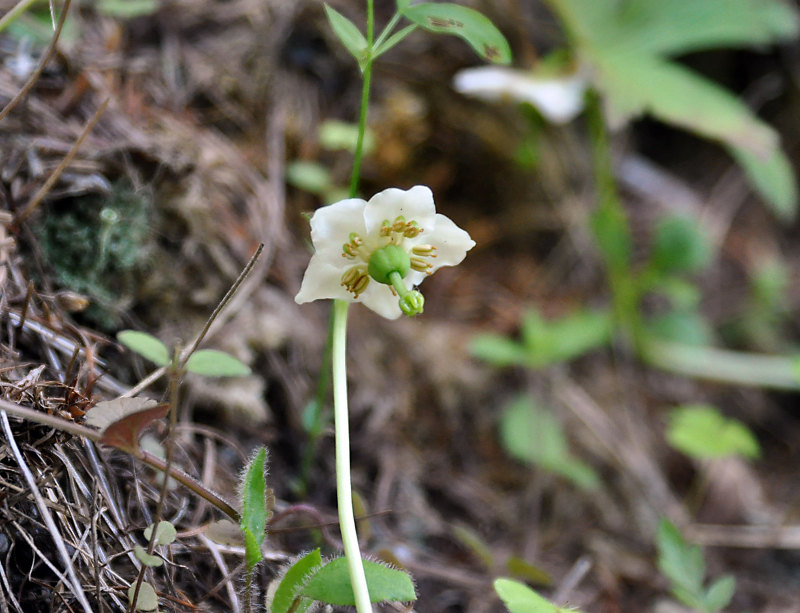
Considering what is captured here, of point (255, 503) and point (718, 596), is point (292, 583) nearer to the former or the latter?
point (255, 503)

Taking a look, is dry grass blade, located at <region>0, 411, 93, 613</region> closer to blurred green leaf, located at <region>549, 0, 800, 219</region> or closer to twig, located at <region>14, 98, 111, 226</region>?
twig, located at <region>14, 98, 111, 226</region>

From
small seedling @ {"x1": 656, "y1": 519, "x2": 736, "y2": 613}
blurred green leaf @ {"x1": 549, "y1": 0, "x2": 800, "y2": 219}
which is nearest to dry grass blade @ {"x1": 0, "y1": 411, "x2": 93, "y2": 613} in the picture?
small seedling @ {"x1": 656, "y1": 519, "x2": 736, "y2": 613}

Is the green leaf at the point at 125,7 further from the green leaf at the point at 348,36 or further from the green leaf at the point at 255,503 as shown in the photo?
the green leaf at the point at 255,503

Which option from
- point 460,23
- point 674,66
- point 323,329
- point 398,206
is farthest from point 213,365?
point 674,66

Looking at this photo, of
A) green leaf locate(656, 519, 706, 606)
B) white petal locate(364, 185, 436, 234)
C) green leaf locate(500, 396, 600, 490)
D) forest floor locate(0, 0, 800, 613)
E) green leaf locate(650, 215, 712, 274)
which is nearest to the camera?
white petal locate(364, 185, 436, 234)

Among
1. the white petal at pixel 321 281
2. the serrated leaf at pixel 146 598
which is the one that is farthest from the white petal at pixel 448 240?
the serrated leaf at pixel 146 598
